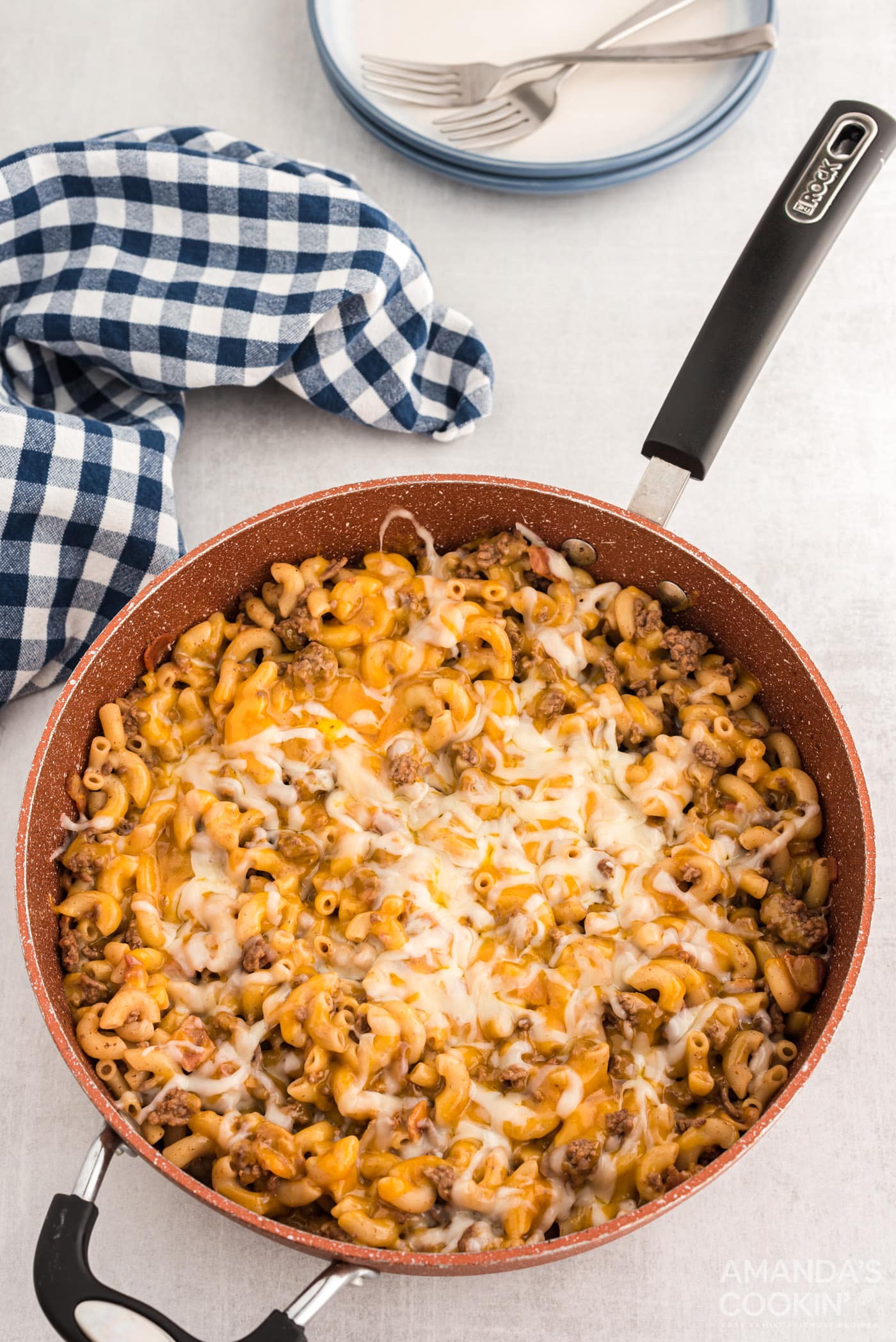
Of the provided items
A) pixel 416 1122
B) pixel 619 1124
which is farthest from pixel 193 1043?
pixel 619 1124

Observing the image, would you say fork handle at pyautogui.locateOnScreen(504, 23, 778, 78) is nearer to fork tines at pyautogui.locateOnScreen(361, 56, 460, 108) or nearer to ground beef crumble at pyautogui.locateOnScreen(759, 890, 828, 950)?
fork tines at pyautogui.locateOnScreen(361, 56, 460, 108)

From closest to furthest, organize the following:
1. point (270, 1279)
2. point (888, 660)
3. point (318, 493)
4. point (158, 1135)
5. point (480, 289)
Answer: point (158, 1135) < point (270, 1279) < point (318, 493) < point (888, 660) < point (480, 289)

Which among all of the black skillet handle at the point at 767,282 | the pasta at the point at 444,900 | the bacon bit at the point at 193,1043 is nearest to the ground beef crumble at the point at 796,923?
the pasta at the point at 444,900

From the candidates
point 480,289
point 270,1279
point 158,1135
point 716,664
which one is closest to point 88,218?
point 480,289

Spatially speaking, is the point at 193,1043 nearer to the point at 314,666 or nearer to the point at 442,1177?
the point at 442,1177

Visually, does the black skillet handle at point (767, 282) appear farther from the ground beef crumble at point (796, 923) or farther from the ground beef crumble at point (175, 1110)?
the ground beef crumble at point (175, 1110)

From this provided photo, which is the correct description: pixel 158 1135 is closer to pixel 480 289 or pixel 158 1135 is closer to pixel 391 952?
pixel 391 952

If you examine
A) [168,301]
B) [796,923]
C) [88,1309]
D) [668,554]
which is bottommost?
[88,1309]
